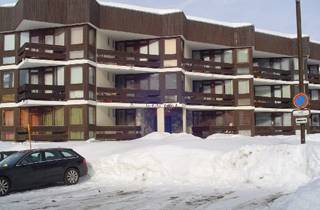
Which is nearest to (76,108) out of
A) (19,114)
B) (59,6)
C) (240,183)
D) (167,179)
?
(19,114)

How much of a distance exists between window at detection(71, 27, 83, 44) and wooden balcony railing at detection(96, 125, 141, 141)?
6.50 meters

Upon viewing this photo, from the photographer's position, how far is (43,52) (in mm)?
31531

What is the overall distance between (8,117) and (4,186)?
67.3 ft

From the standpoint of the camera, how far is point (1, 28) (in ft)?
111

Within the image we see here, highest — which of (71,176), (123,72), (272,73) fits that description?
(272,73)

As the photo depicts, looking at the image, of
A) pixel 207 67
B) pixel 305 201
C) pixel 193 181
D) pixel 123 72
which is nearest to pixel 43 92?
pixel 123 72

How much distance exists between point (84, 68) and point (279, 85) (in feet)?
73.8

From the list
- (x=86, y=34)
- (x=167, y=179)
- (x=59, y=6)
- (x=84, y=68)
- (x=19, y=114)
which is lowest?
(x=167, y=179)

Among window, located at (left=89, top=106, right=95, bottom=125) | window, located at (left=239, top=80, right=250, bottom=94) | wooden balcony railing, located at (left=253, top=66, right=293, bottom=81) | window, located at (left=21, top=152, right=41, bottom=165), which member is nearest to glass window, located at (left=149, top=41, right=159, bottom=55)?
window, located at (left=89, top=106, right=95, bottom=125)

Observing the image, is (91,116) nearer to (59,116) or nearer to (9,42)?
(59,116)

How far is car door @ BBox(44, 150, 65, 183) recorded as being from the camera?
15455 mm

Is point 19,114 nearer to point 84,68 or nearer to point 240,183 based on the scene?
point 84,68

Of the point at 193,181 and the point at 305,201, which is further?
the point at 193,181

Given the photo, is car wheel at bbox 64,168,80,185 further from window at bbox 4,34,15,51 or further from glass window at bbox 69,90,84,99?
window at bbox 4,34,15,51
